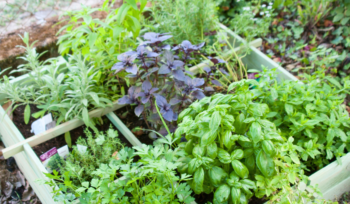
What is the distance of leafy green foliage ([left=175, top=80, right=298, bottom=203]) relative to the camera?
1.15m

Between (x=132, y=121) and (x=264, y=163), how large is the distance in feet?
3.56

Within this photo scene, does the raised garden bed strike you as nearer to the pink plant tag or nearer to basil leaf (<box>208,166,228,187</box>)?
the pink plant tag

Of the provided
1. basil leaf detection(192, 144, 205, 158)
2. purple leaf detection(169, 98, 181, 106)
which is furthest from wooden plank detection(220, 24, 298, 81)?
basil leaf detection(192, 144, 205, 158)

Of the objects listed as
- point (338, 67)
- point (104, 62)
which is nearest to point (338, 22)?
point (338, 67)

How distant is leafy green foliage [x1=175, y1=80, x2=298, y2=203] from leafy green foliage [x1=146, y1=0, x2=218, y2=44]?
0.96m

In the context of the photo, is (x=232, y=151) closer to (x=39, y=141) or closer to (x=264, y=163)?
(x=264, y=163)

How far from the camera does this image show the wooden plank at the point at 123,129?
1.74m

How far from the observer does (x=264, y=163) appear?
1179mm

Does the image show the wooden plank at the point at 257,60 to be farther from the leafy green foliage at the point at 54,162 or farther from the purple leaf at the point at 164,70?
the leafy green foliage at the point at 54,162

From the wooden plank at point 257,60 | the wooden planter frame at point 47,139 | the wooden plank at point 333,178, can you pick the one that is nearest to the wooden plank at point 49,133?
the wooden planter frame at point 47,139

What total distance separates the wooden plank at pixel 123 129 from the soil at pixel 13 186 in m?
0.80

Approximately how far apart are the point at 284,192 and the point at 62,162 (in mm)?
1239

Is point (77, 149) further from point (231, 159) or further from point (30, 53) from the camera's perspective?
point (231, 159)

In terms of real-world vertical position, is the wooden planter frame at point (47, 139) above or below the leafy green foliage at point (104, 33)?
below
